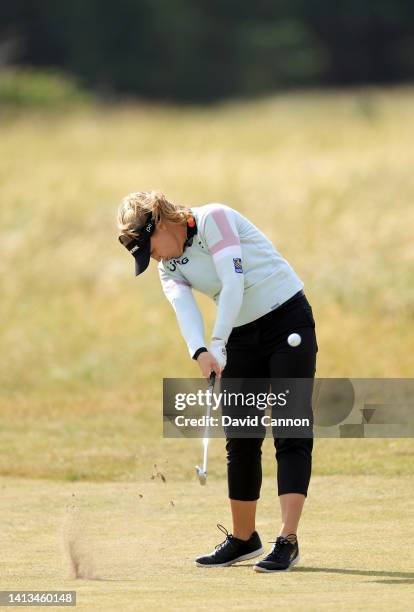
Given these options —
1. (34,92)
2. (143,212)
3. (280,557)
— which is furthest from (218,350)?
(34,92)

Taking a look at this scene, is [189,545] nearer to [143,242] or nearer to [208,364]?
[208,364]

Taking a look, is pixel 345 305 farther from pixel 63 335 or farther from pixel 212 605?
pixel 212 605

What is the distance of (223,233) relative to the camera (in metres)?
5.80

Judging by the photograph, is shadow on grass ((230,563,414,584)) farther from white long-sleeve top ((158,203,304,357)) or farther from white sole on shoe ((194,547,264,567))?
white long-sleeve top ((158,203,304,357))

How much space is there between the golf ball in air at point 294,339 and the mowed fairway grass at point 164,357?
38.1 inches

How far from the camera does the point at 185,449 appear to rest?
10.5 metres

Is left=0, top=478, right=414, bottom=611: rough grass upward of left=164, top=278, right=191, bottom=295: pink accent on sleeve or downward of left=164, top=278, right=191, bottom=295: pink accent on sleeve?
downward

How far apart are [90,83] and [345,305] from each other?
50.3 m

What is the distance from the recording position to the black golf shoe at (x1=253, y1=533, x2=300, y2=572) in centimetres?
585

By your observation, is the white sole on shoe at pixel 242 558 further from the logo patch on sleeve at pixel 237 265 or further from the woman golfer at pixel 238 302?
the logo patch on sleeve at pixel 237 265

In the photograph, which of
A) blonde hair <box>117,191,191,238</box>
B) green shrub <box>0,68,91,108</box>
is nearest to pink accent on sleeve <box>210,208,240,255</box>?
blonde hair <box>117,191,191,238</box>

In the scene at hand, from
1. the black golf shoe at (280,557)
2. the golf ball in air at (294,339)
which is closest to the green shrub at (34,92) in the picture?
the golf ball in air at (294,339)

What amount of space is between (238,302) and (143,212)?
0.55m

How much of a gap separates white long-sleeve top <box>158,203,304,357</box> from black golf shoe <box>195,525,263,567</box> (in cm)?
91
